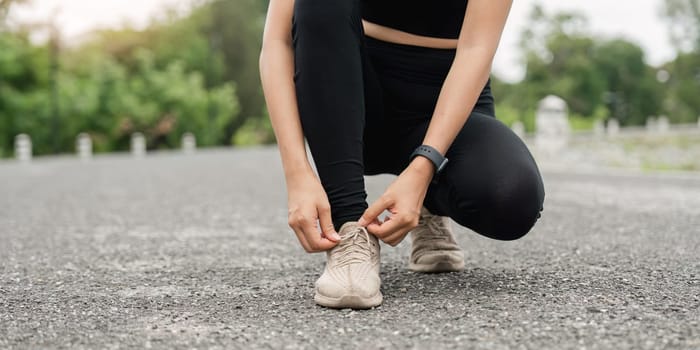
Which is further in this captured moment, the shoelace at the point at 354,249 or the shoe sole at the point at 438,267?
the shoe sole at the point at 438,267

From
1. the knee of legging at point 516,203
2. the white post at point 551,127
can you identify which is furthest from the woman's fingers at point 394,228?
the white post at point 551,127

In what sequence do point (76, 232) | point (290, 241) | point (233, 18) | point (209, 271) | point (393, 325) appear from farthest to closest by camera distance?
point (233, 18)
point (76, 232)
point (290, 241)
point (209, 271)
point (393, 325)

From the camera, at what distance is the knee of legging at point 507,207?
1.66m

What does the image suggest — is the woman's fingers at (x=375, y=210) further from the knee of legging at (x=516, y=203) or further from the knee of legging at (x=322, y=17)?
the knee of legging at (x=322, y=17)

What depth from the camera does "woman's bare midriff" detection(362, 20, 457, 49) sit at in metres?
1.94

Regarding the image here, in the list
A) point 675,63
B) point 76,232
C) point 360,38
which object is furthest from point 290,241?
point 675,63

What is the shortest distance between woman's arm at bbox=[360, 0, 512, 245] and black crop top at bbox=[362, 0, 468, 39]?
0.17 m

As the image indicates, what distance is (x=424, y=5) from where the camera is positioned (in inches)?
75.8

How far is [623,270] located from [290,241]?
141cm

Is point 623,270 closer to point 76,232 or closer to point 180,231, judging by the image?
point 180,231

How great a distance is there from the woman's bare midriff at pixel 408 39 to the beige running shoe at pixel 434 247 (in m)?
0.50

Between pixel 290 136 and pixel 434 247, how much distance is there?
64cm

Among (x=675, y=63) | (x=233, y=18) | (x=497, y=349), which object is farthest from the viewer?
(x=675, y=63)

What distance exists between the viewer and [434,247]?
2119 mm
